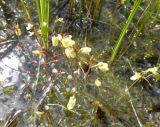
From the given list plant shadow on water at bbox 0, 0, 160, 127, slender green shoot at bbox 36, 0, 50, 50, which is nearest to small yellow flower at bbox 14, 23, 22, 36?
plant shadow on water at bbox 0, 0, 160, 127

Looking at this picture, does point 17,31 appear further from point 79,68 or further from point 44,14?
point 79,68

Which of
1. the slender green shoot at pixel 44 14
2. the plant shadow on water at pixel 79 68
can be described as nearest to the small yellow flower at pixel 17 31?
the plant shadow on water at pixel 79 68

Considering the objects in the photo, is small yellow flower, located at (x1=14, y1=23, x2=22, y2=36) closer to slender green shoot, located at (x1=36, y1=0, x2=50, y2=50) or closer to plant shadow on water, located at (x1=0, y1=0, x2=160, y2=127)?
plant shadow on water, located at (x1=0, y1=0, x2=160, y2=127)

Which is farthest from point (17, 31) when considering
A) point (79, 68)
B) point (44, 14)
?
point (79, 68)

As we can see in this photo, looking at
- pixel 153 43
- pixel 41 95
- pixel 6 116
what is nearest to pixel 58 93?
pixel 41 95

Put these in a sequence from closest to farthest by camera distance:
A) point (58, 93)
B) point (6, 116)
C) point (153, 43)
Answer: point (6, 116), point (58, 93), point (153, 43)

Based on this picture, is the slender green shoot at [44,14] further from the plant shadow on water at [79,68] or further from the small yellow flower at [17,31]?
the small yellow flower at [17,31]

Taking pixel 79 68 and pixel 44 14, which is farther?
pixel 79 68

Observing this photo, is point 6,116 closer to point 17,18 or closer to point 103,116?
point 103,116
